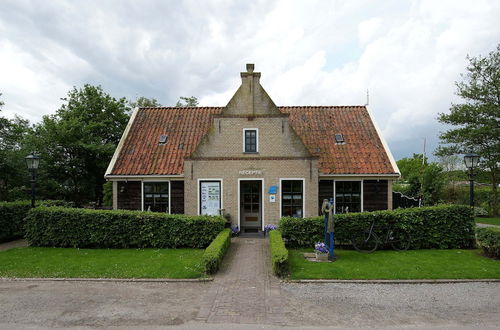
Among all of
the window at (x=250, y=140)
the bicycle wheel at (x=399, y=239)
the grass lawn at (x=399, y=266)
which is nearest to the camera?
the grass lawn at (x=399, y=266)

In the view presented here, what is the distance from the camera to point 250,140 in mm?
16234

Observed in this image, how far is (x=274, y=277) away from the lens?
950 centimetres

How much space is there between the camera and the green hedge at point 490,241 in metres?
11.6

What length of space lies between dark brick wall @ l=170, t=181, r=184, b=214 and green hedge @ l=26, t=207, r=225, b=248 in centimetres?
340

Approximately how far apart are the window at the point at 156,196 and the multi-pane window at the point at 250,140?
4721mm

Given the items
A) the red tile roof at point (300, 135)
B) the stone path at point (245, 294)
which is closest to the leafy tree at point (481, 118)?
the red tile roof at point (300, 135)

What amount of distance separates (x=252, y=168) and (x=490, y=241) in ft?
32.4

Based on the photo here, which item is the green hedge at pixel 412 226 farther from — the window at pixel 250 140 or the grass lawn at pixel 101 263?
the window at pixel 250 140

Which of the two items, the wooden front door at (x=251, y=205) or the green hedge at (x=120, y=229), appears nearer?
the green hedge at (x=120, y=229)

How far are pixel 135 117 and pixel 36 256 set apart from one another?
10128mm

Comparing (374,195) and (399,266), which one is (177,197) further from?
(399,266)

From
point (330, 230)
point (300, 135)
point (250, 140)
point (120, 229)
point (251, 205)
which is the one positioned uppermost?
point (300, 135)

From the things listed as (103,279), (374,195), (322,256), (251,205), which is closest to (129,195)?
(251,205)

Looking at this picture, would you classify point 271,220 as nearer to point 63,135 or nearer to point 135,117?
point 135,117
